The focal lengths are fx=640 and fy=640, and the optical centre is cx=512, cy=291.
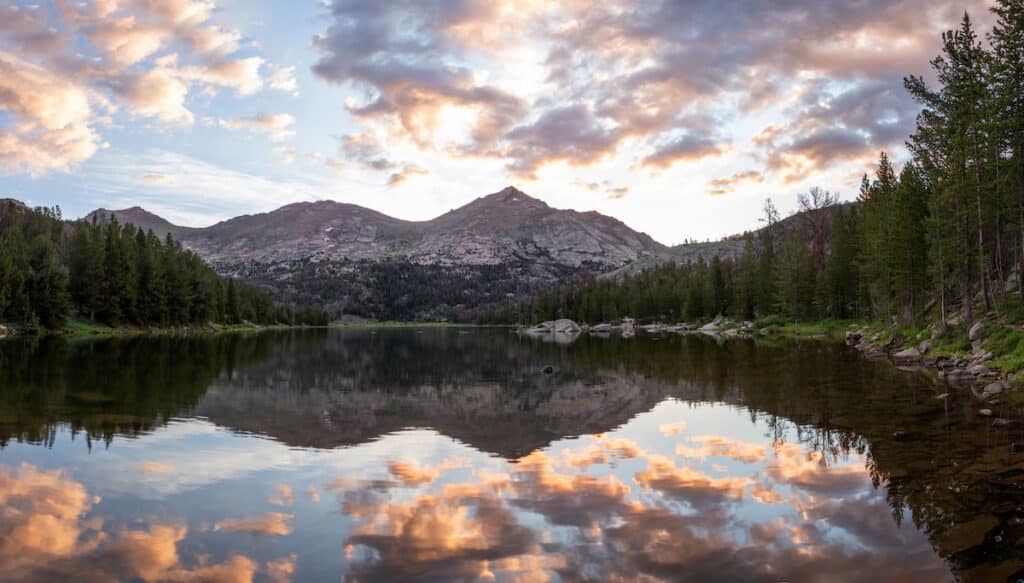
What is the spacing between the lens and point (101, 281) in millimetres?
99500

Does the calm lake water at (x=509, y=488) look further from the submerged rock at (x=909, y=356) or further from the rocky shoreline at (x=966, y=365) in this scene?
the submerged rock at (x=909, y=356)

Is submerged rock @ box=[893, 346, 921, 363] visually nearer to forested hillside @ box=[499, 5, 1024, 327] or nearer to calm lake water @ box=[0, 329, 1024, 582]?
forested hillside @ box=[499, 5, 1024, 327]

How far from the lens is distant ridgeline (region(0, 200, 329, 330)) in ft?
285

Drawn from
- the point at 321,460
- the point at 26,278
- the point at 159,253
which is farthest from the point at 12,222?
the point at 321,460

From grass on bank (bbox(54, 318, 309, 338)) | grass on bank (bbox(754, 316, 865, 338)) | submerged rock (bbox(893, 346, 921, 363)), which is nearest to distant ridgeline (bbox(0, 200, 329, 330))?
grass on bank (bbox(54, 318, 309, 338))

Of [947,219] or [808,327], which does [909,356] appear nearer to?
[947,219]

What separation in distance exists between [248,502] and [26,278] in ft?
315

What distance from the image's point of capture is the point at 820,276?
9375cm

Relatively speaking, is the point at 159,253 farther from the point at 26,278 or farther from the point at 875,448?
the point at 875,448

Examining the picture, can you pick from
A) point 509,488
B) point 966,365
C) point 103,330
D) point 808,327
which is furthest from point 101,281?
point 966,365

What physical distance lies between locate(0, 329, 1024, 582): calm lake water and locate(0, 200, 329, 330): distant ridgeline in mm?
75007

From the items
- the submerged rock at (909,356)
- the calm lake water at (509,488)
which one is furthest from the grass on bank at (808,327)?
the calm lake water at (509,488)

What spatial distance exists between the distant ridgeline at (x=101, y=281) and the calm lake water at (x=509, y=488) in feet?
246

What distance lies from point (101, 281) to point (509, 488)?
107865 mm
